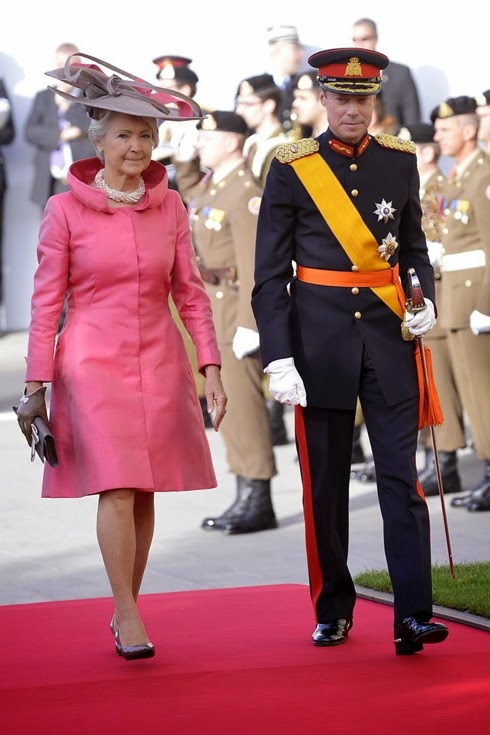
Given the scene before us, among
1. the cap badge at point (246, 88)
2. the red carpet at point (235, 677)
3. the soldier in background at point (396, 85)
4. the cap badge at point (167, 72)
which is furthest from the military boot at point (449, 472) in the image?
the soldier in background at point (396, 85)

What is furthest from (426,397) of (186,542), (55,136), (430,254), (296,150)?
(55,136)

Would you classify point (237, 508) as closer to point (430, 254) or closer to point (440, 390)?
point (440, 390)

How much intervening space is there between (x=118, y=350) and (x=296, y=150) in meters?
0.77

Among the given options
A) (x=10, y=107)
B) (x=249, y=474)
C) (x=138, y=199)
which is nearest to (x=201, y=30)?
(x=10, y=107)

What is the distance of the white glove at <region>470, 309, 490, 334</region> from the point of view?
7.95 m

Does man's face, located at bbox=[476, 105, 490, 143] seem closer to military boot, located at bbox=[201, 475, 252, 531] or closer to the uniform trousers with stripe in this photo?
military boot, located at bbox=[201, 475, 252, 531]

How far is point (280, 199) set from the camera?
500 cm

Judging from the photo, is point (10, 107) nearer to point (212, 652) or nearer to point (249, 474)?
point (249, 474)

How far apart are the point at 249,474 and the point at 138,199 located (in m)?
2.86

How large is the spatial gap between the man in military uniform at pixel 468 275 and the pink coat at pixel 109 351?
10.4 ft

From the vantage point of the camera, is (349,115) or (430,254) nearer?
(349,115)

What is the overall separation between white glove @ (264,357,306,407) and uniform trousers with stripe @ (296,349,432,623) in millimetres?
116

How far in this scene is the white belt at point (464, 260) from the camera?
27.1 ft

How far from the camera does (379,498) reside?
16.4ft
